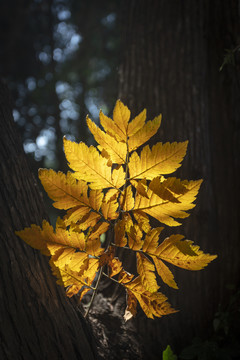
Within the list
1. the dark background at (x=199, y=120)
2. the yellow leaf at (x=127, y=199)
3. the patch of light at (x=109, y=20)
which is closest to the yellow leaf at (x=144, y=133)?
the yellow leaf at (x=127, y=199)

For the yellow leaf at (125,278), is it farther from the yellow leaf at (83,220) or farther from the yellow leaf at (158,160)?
the yellow leaf at (158,160)

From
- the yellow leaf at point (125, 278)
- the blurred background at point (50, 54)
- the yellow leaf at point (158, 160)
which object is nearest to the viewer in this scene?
the yellow leaf at point (158, 160)

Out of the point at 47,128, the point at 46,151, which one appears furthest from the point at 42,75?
the point at 46,151

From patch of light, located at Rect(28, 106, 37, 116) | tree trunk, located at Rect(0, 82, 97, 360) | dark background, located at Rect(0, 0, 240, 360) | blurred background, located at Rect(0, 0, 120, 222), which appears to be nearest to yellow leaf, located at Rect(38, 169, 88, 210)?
tree trunk, located at Rect(0, 82, 97, 360)

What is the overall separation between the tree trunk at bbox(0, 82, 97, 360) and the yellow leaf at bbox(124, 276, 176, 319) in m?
0.24

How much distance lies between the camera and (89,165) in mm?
604

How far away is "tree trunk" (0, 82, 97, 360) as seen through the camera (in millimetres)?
668

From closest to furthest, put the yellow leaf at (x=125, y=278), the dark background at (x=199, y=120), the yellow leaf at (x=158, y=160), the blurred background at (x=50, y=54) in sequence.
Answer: the yellow leaf at (x=158, y=160)
the yellow leaf at (x=125, y=278)
the dark background at (x=199, y=120)
the blurred background at (x=50, y=54)

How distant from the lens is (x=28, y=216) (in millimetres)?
788

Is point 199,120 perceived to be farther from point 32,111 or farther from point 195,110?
point 32,111

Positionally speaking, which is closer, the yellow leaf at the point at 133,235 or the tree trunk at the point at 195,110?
the yellow leaf at the point at 133,235

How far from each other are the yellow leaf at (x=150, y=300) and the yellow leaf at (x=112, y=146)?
0.31 metres

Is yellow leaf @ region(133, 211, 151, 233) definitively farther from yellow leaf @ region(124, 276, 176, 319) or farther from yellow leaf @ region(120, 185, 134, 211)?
yellow leaf @ region(124, 276, 176, 319)

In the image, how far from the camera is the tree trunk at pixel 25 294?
2.19ft
